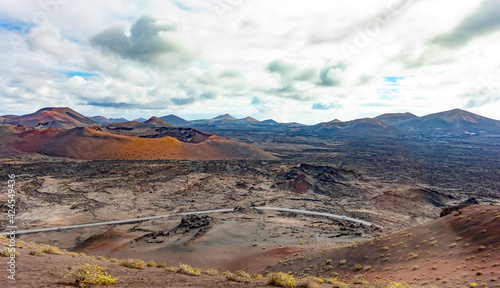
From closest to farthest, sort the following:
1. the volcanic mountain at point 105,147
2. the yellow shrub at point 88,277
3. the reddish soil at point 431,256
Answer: the yellow shrub at point 88,277 → the reddish soil at point 431,256 → the volcanic mountain at point 105,147

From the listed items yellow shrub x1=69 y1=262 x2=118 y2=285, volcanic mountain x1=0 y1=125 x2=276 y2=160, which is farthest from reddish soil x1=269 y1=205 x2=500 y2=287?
volcanic mountain x1=0 y1=125 x2=276 y2=160

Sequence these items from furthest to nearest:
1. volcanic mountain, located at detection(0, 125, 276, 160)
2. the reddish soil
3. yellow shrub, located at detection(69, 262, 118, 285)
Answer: volcanic mountain, located at detection(0, 125, 276, 160) < the reddish soil < yellow shrub, located at detection(69, 262, 118, 285)

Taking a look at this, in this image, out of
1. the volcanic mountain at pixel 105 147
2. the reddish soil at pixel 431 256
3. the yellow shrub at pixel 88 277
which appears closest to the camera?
the yellow shrub at pixel 88 277

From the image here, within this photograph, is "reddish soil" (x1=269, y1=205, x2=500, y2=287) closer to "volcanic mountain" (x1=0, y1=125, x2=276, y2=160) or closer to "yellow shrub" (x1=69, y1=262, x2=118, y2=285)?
"yellow shrub" (x1=69, y1=262, x2=118, y2=285)

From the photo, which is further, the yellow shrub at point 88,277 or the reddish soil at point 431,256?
the reddish soil at point 431,256

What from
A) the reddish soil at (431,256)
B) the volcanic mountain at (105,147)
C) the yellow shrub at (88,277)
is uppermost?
the volcanic mountain at (105,147)

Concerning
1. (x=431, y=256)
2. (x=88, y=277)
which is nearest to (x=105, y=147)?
(x=88, y=277)

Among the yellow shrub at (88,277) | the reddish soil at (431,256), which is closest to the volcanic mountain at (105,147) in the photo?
the reddish soil at (431,256)

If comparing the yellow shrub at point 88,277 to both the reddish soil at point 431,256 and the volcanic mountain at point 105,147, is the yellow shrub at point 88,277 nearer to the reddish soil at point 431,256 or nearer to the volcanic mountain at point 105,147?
the reddish soil at point 431,256

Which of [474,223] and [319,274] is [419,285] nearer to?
[319,274]

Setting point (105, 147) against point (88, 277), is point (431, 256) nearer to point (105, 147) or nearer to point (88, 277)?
point (88, 277)
